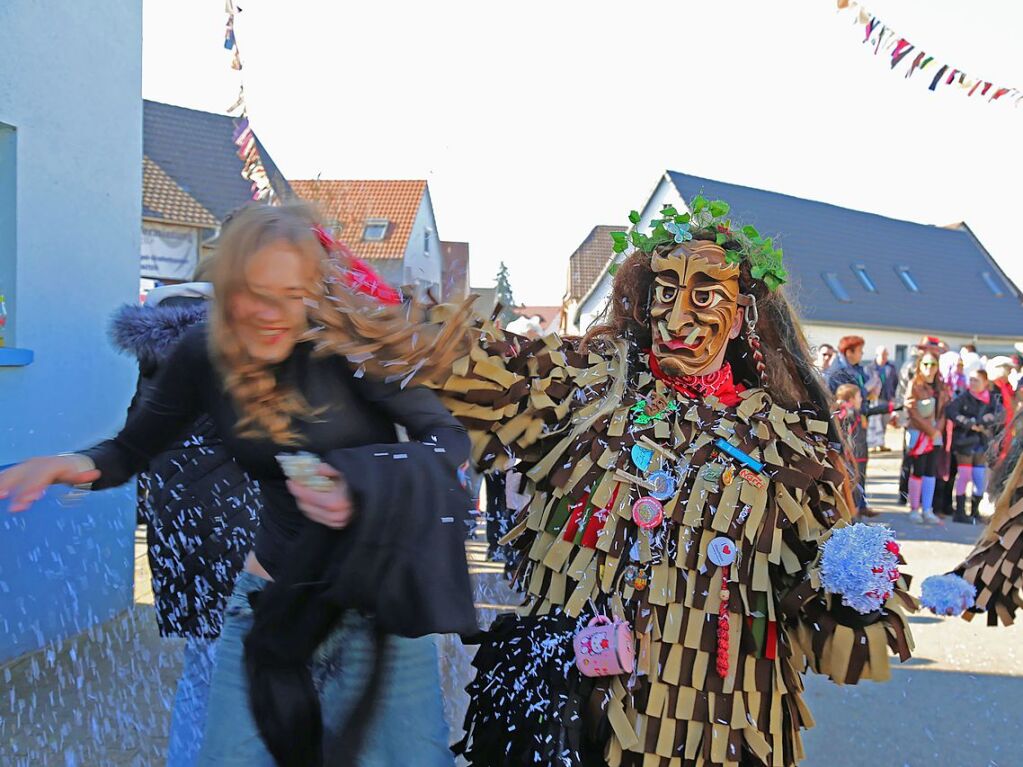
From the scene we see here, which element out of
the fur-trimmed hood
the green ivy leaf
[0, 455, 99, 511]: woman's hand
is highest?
the green ivy leaf

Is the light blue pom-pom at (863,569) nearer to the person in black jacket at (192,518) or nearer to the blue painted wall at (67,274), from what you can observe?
the person in black jacket at (192,518)

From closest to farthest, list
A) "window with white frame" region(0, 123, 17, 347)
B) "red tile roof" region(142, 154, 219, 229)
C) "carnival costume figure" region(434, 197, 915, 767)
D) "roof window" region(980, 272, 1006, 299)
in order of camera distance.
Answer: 1. "carnival costume figure" region(434, 197, 915, 767)
2. "window with white frame" region(0, 123, 17, 347)
3. "red tile roof" region(142, 154, 219, 229)
4. "roof window" region(980, 272, 1006, 299)

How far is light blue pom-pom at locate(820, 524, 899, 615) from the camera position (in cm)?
221

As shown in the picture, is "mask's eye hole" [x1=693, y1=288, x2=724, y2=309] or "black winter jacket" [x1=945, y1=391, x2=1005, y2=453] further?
"black winter jacket" [x1=945, y1=391, x2=1005, y2=453]

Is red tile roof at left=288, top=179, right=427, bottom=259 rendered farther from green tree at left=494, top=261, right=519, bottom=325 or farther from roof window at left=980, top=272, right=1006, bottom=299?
roof window at left=980, top=272, right=1006, bottom=299

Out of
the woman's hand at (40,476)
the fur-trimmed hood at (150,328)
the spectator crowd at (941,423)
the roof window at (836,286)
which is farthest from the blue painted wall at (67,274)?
Result: the roof window at (836,286)

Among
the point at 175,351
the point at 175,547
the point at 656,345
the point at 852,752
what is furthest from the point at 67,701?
the point at 852,752

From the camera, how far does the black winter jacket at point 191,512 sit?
280cm

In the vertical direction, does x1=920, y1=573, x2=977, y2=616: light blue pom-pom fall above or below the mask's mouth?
below

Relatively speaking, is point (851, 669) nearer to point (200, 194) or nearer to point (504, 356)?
point (504, 356)

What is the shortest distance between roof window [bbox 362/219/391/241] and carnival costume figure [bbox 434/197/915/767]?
0.46 metres

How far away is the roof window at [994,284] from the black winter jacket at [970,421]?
29.1 meters

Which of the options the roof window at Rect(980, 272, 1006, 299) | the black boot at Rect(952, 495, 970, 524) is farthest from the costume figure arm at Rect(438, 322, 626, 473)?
the roof window at Rect(980, 272, 1006, 299)

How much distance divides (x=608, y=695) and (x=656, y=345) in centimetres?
96
